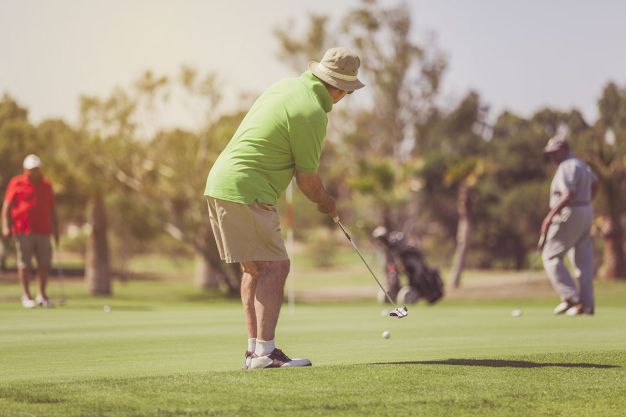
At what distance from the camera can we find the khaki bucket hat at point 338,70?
7242mm

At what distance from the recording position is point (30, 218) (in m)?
16.2

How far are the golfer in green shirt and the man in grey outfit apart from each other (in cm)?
695

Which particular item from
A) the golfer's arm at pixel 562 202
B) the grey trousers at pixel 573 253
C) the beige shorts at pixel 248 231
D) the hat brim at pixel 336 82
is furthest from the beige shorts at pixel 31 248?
the hat brim at pixel 336 82

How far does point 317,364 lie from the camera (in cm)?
745

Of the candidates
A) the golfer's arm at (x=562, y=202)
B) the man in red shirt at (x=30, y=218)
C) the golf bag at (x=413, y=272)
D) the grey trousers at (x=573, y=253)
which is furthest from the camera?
the golf bag at (x=413, y=272)


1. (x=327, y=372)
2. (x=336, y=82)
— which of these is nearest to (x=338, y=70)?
(x=336, y=82)

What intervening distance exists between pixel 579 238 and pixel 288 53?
132 feet

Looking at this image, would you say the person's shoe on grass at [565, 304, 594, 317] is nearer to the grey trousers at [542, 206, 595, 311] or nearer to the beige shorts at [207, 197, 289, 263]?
the grey trousers at [542, 206, 595, 311]

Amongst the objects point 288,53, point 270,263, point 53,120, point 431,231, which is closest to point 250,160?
point 270,263

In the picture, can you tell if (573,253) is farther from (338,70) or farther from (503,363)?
(338,70)

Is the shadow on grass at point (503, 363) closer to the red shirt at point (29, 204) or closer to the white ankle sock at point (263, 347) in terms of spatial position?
the white ankle sock at point (263, 347)

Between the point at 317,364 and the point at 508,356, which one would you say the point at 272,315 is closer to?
the point at 317,364

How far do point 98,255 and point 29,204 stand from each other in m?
19.6

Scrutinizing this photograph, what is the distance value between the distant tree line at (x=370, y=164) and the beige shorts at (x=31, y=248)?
1367cm
